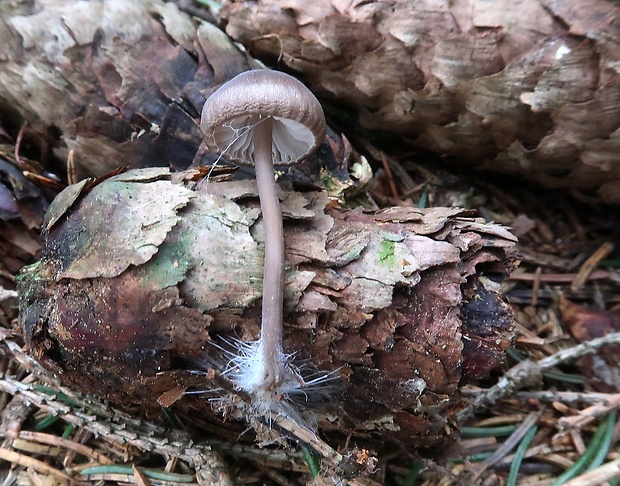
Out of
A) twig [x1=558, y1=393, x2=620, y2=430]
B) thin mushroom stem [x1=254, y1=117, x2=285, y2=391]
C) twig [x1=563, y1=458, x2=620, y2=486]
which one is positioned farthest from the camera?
twig [x1=558, y1=393, x2=620, y2=430]

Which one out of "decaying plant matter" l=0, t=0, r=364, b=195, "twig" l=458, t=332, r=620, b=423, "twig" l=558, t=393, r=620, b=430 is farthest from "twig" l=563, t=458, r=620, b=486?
"decaying plant matter" l=0, t=0, r=364, b=195

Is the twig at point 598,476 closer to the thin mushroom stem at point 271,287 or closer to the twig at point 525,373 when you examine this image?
the twig at point 525,373

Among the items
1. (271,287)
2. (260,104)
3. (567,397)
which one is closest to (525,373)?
(567,397)

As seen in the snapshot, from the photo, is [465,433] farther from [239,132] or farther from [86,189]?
[86,189]

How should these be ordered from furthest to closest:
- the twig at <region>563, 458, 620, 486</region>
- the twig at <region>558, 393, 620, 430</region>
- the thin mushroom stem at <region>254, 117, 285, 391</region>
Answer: the twig at <region>558, 393, 620, 430</region>, the twig at <region>563, 458, 620, 486</region>, the thin mushroom stem at <region>254, 117, 285, 391</region>

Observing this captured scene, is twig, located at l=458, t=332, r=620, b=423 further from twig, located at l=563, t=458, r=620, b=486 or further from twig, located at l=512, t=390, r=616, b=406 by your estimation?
twig, located at l=563, t=458, r=620, b=486

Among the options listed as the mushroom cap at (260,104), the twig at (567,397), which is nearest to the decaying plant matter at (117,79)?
the mushroom cap at (260,104)
